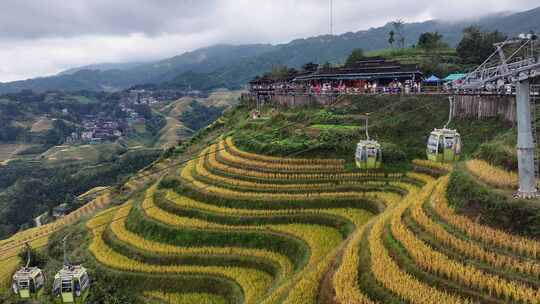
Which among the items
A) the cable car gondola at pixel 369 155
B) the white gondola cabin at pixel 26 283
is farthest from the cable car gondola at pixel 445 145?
the white gondola cabin at pixel 26 283

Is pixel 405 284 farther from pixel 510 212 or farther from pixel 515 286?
pixel 510 212

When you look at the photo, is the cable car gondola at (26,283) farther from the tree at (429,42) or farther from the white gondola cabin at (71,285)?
the tree at (429,42)

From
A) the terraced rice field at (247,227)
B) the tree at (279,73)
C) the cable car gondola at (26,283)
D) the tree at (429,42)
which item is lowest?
the cable car gondola at (26,283)

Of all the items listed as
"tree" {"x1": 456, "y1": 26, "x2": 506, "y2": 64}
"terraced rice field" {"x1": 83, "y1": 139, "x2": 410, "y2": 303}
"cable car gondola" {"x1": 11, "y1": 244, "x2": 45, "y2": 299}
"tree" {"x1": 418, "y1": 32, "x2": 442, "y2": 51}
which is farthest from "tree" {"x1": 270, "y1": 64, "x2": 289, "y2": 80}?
"cable car gondola" {"x1": 11, "y1": 244, "x2": 45, "y2": 299}

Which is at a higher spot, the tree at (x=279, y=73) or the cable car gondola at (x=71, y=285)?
the tree at (x=279, y=73)

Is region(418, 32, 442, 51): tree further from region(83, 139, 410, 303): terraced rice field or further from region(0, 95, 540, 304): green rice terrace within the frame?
region(83, 139, 410, 303): terraced rice field
